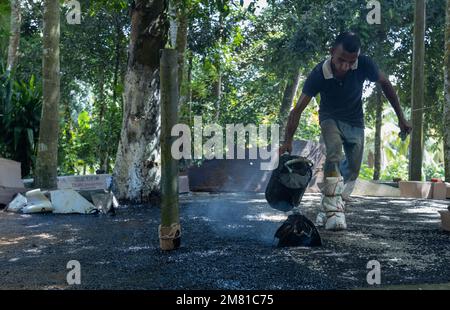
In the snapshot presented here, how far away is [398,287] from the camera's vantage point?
3197mm

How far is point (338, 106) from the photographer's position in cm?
575

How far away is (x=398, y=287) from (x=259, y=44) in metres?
16.1

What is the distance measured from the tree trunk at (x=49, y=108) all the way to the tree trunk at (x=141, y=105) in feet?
6.36

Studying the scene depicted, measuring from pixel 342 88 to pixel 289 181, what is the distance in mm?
1106

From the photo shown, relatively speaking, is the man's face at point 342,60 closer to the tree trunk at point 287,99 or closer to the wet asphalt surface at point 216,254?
the wet asphalt surface at point 216,254

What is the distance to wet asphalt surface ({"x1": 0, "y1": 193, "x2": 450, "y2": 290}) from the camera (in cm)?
359

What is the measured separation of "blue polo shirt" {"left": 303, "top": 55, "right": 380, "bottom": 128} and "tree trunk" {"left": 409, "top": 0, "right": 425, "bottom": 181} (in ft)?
22.4

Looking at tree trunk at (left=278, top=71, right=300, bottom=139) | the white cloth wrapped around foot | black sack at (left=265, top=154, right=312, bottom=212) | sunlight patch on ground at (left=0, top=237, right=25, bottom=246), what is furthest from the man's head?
tree trunk at (left=278, top=71, right=300, bottom=139)

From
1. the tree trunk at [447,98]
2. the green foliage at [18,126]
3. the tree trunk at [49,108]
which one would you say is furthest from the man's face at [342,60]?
the green foliage at [18,126]

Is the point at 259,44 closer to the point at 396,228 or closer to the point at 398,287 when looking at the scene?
the point at 396,228

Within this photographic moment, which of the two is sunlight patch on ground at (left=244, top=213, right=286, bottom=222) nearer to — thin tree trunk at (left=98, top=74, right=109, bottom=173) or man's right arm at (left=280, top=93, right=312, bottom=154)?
man's right arm at (left=280, top=93, right=312, bottom=154)

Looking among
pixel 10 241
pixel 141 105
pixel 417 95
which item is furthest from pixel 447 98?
pixel 10 241

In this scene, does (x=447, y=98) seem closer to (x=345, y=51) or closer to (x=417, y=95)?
(x=417, y=95)

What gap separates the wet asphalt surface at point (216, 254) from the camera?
3586 millimetres
